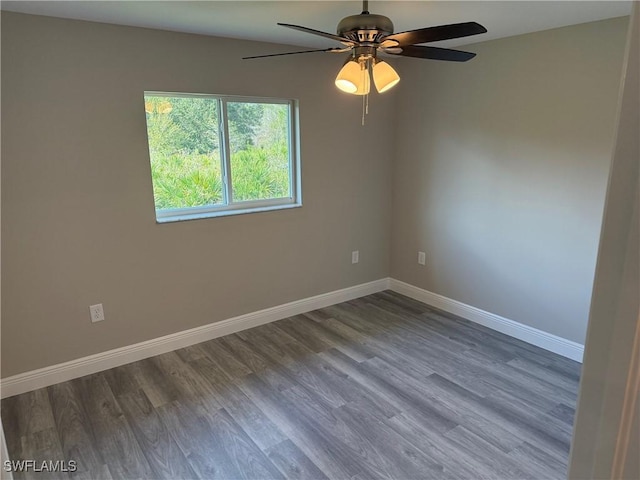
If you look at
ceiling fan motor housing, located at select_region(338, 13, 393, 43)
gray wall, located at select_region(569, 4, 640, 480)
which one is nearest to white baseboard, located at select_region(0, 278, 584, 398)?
ceiling fan motor housing, located at select_region(338, 13, 393, 43)

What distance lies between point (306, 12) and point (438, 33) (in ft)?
3.13

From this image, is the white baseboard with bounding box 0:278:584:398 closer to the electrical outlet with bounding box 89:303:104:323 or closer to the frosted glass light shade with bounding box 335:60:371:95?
the electrical outlet with bounding box 89:303:104:323

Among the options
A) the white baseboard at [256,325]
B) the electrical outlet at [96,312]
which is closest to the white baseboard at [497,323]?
the white baseboard at [256,325]

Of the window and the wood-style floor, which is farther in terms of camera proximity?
the window

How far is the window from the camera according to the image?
9.52 ft

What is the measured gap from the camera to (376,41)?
5.91 feet

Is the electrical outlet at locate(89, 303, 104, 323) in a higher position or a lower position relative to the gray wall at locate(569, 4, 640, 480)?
lower

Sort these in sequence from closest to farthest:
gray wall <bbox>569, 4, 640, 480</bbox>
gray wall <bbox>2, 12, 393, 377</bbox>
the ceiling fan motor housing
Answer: gray wall <bbox>569, 4, 640, 480</bbox>
the ceiling fan motor housing
gray wall <bbox>2, 12, 393, 377</bbox>

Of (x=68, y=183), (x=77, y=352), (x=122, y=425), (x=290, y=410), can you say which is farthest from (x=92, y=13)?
(x=290, y=410)

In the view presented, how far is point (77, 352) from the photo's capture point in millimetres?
2738

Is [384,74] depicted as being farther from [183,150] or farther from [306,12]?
[183,150]

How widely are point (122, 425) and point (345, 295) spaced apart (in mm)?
2240

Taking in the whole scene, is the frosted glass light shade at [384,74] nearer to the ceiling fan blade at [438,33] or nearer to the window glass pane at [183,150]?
the ceiling fan blade at [438,33]

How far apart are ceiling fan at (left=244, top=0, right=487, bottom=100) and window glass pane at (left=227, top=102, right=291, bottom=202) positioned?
1399 mm
